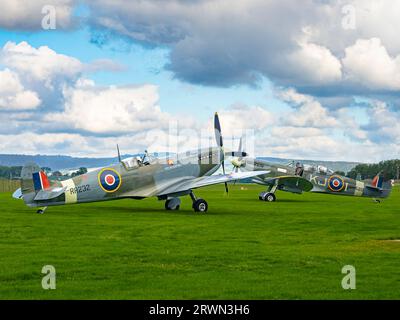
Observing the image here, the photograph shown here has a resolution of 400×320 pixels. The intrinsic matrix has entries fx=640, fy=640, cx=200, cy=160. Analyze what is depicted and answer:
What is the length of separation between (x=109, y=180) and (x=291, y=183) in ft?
50.1

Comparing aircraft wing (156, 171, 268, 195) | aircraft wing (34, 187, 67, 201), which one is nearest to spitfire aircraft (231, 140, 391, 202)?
aircraft wing (156, 171, 268, 195)

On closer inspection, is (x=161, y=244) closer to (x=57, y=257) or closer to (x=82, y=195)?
(x=57, y=257)

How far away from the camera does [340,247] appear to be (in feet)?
47.5

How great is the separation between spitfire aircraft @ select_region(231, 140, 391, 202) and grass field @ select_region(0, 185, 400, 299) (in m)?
15.7

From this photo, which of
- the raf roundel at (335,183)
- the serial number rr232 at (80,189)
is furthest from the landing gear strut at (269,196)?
the serial number rr232 at (80,189)

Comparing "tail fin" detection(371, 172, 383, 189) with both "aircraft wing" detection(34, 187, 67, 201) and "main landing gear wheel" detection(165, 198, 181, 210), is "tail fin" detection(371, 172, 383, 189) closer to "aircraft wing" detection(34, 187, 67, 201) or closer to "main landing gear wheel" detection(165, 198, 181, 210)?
"main landing gear wheel" detection(165, 198, 181, 210)

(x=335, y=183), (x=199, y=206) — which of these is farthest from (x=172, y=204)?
(x=335, y=183)

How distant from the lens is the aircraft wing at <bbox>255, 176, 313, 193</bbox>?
119ft

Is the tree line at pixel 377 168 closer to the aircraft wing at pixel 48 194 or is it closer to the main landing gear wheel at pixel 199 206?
the main landing gear wheel at pixel 199 206

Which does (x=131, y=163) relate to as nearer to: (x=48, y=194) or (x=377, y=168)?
(x=48, y=194)

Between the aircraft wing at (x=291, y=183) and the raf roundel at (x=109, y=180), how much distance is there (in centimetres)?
1421

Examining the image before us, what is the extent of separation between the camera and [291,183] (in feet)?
121

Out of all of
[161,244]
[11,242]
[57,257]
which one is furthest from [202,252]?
[11,242]
